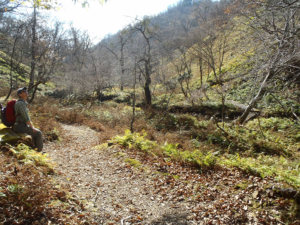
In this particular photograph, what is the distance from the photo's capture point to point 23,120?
17.9 ft

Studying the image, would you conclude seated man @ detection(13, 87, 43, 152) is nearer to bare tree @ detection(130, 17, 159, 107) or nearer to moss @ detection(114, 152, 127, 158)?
moss @ detection(114, 152, 127, 158)

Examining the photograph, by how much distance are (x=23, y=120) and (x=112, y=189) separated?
3445 mm

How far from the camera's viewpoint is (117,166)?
6.04 metres

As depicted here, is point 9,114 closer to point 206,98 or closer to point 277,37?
point 277,37

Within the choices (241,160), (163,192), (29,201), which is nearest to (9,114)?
(29,201)

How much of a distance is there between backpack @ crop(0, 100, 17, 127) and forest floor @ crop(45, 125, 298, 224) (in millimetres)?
1966

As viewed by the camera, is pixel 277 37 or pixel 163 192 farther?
pixel 277 37

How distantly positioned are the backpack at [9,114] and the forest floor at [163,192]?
197 centimetres

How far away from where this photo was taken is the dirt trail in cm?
362

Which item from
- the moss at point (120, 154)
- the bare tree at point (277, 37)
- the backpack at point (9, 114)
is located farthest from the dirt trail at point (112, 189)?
the bare tree at point (277, 37)

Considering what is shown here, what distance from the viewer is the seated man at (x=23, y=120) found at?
5.19 m

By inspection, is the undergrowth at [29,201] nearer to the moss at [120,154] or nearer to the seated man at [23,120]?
the seated man at [23,120]

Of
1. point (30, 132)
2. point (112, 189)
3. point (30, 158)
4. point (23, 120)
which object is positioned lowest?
point (112, 189)

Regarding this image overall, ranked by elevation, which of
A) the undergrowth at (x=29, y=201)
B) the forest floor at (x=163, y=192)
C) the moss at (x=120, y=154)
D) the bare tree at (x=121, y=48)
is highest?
the bare tree at (x=121, y=48)
